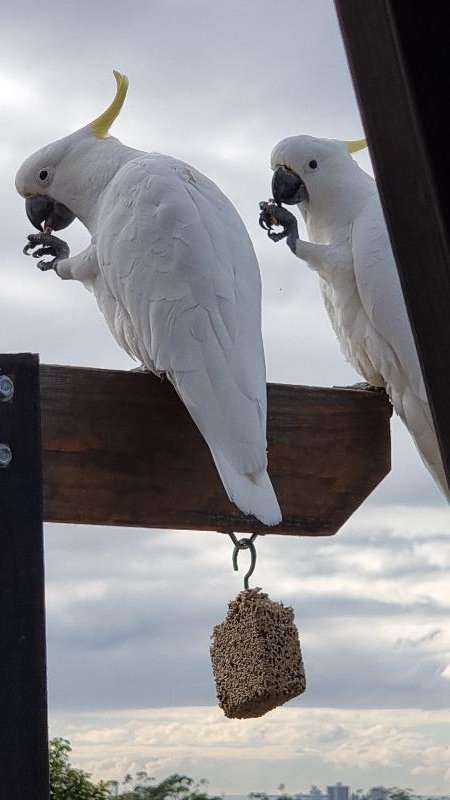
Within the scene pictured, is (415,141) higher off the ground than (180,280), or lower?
lower

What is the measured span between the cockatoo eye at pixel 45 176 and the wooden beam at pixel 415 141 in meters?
1.73

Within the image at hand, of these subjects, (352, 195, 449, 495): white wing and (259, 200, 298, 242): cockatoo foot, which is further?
(259, 200, 298, 242): cockatoo foot

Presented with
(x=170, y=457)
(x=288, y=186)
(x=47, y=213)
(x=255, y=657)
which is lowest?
(x=255, y=657)

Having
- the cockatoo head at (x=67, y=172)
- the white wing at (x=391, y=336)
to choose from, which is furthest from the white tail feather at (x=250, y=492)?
the cockatoo head at (x=67, y=172)

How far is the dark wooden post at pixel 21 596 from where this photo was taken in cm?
109

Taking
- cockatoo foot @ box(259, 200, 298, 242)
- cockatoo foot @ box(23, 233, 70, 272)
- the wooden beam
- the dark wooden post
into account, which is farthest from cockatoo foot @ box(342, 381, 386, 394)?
the wooden beam

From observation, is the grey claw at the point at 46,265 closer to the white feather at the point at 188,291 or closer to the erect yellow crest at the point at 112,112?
the white feather at the point at 188,291

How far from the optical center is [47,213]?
220 cm

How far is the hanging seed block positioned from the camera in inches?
53.2

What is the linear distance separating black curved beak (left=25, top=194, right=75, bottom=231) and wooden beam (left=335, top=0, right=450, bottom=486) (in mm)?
1719

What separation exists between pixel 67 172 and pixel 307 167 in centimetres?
60

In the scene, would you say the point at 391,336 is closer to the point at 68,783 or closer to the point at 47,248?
the point at 47,248

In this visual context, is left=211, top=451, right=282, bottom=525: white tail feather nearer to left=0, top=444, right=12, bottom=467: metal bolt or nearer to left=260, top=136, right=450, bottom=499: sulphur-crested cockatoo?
left=0, top=444, right=12, bottom=467: metal bolt

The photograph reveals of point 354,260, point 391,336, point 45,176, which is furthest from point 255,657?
point 45,176
